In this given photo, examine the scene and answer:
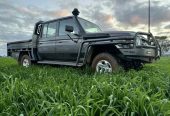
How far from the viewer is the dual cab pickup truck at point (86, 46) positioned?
855cm

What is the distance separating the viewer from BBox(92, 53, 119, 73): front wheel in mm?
8602

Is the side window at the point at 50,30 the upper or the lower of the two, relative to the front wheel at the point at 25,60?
upper

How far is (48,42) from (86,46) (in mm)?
2613

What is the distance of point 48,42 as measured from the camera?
38.0 ft

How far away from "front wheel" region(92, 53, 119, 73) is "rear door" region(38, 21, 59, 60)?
104 inches

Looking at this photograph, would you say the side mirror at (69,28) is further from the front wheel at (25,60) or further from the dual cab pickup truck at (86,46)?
the front wheel at (25,60)

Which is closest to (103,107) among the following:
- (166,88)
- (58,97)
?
(58,97)

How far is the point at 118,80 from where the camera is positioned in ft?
18.0

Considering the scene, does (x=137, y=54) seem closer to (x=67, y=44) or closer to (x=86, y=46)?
(x=86, y=46)

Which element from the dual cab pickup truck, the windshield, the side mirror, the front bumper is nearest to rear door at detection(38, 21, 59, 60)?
the dual cab pickup truck

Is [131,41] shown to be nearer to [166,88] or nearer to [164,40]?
[166,88]

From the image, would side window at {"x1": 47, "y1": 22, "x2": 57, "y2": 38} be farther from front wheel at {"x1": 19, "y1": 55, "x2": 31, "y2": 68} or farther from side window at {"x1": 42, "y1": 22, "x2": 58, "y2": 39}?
front wheel at {"x1": 19, "y1": 55, "x2": 31, "y2": 68}

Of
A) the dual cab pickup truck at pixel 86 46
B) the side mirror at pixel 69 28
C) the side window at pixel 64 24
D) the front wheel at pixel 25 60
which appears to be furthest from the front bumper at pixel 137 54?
the front wheel at pixel 25 60

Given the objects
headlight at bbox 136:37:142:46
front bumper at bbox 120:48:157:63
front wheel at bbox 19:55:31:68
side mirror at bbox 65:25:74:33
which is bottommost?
front wheel at bbox 19:55:31:68
